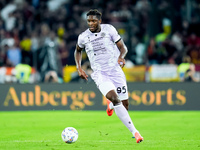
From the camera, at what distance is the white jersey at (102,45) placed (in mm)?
8789

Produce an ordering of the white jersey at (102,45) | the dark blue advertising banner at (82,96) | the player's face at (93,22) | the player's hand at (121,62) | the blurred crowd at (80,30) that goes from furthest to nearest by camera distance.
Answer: the blurred crowd at (80,30), the dark blue advertising banner at (82,96), the white jersey at (102,45), the player's face at (93,22), the player's hand at (121,62)

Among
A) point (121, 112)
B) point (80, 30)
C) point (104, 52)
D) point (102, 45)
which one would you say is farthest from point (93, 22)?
point (80, 30)

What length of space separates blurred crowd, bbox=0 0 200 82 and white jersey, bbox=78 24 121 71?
677 centimetres

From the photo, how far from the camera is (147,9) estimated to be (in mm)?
19031

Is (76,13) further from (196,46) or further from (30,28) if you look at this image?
(196,46)

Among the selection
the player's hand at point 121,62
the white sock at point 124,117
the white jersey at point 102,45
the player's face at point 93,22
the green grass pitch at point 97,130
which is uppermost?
the player's face at point 93,22

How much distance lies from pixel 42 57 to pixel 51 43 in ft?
2.54

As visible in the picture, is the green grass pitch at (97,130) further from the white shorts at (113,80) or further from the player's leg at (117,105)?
the white shorts at (113,80)

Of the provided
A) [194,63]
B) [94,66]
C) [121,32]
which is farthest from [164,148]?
[121,32]

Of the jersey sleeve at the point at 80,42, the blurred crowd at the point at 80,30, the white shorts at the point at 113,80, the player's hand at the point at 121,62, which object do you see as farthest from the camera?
the blurred crowd at the point at 80,30

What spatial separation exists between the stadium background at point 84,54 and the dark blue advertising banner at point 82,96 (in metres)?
0.03

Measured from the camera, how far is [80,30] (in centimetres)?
1788

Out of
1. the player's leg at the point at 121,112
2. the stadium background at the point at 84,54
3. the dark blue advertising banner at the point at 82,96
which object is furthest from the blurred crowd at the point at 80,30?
the player's leg at the point at 121,112

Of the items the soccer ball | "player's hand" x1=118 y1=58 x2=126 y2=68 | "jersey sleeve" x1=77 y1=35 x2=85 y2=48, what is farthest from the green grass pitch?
"jersey sleeve" x1=77 y1=35 x2=85 y2=48
